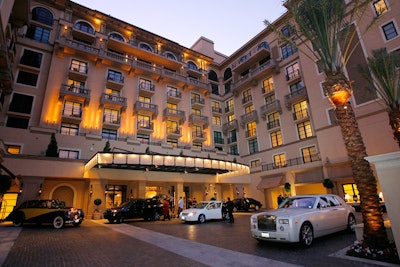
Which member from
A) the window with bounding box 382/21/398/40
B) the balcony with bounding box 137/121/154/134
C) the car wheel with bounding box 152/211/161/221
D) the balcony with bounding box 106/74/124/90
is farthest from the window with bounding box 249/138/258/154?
the balcony with bounding box 106/74/124/90

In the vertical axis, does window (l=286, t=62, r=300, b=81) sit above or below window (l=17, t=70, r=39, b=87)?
above

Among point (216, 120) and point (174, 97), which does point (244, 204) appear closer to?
point (216, 120)

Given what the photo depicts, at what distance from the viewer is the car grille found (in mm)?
7754

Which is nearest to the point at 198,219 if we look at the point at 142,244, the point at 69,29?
the point at 142,244

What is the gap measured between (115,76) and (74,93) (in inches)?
272

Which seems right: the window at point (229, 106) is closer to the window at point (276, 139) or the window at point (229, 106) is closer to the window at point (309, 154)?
the window at point (276, 139)

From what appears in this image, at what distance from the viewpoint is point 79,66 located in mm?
29406

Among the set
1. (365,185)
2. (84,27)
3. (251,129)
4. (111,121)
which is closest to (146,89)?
(111,121)

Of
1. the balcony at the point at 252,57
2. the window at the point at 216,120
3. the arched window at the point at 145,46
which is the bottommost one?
the window at the point at 216,120

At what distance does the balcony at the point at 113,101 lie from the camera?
1119 inches

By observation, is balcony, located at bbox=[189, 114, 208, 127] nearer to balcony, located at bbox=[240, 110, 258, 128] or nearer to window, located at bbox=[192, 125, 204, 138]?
window, located at bbox=[192, 125, 204, 138]

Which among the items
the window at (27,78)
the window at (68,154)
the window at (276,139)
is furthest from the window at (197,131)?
the window at (27,78)

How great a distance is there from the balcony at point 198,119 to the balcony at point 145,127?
690cm

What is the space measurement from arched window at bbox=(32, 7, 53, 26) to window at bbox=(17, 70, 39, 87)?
7.77 m
